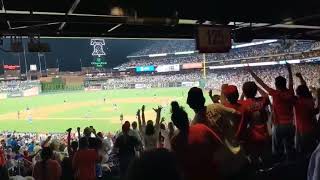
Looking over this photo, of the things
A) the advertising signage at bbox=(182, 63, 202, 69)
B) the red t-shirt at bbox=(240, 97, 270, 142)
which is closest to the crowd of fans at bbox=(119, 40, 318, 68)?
the advertising signage at bbox=(182, 63, 202, 69)

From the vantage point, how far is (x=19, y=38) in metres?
9.80

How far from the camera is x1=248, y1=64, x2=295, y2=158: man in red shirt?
18.4ft

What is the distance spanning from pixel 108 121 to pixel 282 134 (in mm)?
38050

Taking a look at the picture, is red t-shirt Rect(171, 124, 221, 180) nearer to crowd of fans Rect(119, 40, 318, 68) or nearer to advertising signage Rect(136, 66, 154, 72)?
crowd of fans Rect(119, 40, 318, 68)

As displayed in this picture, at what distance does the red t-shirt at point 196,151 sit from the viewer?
313 centimetres

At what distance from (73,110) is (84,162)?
164 ft

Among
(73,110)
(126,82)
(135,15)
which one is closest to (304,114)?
(135,15)

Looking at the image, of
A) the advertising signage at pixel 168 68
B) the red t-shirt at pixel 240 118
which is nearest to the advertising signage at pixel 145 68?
the advertising signage at pixel 168 68

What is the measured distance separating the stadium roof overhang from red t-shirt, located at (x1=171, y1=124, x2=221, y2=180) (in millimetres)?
5245

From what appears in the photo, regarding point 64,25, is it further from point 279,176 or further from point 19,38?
point 279,176

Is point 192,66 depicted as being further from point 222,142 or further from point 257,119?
point 222,142

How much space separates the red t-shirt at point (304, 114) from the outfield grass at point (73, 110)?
97.3 feet

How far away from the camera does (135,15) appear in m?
8.48

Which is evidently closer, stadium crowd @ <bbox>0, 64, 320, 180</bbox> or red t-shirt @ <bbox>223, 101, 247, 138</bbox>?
stadium crowd @ <bbox>0, 64, 320, 180</bbox>
